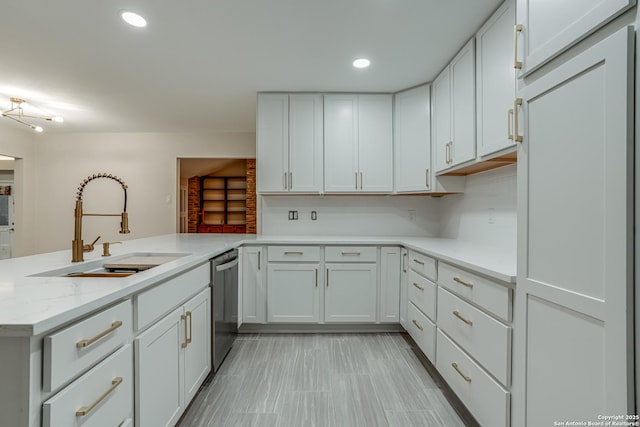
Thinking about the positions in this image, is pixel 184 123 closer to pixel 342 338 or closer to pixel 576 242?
pixel 342 338

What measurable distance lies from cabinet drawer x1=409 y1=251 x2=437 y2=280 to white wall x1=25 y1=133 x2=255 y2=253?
3.35 metres

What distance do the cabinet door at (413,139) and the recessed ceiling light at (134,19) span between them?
7.47 ft

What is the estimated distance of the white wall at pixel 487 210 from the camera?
222 cm

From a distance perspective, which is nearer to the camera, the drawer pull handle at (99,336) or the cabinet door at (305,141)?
the drawer pull handle at (99,336)

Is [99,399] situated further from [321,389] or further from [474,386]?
[474,386]

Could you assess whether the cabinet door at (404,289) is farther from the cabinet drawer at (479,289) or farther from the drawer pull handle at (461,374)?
the drawer pull handle at (461,374)

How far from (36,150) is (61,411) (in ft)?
19.5

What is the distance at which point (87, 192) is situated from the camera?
16.5 feet

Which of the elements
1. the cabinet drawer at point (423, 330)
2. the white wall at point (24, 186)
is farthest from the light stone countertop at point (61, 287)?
the white wall at point (24, 186)

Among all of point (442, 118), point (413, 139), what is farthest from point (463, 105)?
point (413, 139)

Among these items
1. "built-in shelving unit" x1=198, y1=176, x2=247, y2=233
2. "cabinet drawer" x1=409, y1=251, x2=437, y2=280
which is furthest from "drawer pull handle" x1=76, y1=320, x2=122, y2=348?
"built-in shelving unit" x1=198, y1=176, x2=247, y2=233

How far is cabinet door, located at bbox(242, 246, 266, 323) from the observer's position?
2.88 metres

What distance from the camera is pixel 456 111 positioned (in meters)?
2.45

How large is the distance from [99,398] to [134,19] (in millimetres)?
2175
